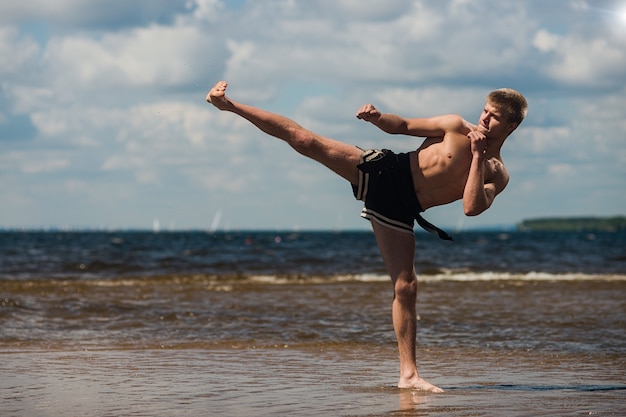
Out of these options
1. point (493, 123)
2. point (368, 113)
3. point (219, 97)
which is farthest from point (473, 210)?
point (219, 97)

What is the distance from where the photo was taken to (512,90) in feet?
20.4

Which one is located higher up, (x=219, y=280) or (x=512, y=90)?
(x=512, y=90)

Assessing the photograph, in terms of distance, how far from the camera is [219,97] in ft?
20.9

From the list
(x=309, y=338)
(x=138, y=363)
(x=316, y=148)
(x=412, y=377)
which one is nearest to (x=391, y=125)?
(x=316, y=148)

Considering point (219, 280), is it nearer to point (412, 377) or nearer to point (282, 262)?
point (282, 262)

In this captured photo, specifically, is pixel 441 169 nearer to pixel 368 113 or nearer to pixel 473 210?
pixel 473 210

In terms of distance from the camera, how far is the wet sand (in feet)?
18.9

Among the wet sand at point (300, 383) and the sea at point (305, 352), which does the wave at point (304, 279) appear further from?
the wet sand at point (300, 383)

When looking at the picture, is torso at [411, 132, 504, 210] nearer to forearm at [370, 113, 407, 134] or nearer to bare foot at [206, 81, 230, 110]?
forearm at [370, 113, 407, 134]

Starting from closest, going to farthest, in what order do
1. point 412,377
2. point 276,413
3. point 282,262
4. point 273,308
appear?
point 276,413, point 412,377, point 273,308, point 282,262

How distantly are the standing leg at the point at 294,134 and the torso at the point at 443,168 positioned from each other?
49cm

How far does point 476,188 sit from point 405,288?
1.03m

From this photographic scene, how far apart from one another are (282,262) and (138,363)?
1040 inches

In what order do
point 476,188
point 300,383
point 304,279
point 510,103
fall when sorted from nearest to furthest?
point 476,188
point 510,103
point 300,383
point 304,279
